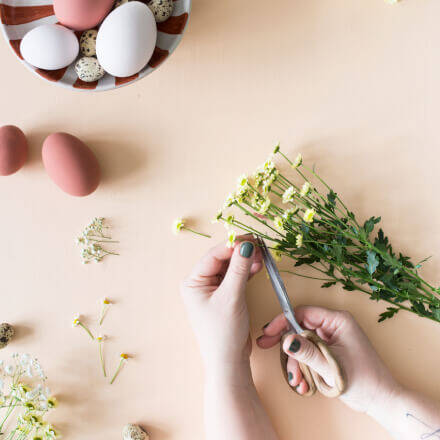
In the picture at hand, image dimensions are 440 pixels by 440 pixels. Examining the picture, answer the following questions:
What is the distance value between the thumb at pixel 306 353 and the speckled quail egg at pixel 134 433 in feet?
1.12

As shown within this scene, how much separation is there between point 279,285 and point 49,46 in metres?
0.58

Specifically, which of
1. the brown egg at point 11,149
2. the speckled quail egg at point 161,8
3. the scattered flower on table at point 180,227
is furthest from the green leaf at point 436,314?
the brown egg at point 11,149

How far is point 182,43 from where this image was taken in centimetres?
81

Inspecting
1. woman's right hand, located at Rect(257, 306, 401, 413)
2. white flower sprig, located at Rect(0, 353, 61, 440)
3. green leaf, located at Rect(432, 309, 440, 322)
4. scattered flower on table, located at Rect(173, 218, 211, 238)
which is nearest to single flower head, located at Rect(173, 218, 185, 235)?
scattered flower on table, located at Rect(173, 218, 211, 238)

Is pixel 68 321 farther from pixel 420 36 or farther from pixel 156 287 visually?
pixel 420 36

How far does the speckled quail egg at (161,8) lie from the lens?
0.72 meters

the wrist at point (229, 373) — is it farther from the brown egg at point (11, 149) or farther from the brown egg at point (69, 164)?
the brown egg at point (11, 149)

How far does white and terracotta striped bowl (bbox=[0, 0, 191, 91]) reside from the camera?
718 mm

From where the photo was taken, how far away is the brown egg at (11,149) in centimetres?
76

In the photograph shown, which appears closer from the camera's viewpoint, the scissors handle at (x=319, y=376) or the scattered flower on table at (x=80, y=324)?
the scissors handle at (x=319, y=376)

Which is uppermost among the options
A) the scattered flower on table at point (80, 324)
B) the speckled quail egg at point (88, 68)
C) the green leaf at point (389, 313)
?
the speckled quail egg at point (88, 68)

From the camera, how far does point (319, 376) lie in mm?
729

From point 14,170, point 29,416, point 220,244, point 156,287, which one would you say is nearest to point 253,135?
point 220,244

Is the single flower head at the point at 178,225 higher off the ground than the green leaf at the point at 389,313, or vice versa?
the single flower head at the point at 178,225
